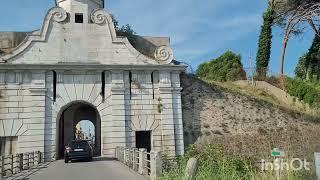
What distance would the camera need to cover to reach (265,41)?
41.1m

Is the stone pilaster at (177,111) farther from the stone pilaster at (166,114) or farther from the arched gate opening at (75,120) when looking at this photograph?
the arched gate opening at (75,120)

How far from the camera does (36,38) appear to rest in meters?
28.5

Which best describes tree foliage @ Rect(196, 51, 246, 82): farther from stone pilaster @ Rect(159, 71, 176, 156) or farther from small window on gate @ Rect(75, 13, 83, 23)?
small window on gate @ Rect(75, 13, 83, 23)

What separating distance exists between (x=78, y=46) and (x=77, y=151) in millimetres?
8884

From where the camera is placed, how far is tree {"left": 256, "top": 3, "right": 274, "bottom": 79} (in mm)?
41000

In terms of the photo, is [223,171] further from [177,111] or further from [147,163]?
[177,111]

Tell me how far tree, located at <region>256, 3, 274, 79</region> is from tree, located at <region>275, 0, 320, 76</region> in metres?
0.80

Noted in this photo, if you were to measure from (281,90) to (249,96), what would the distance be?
5594mm

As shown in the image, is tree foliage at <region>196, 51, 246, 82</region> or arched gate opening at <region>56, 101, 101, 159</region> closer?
arched gate opening at <region>56, 101, 101, 159</region>

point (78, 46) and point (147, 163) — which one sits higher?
point (78, 46)
